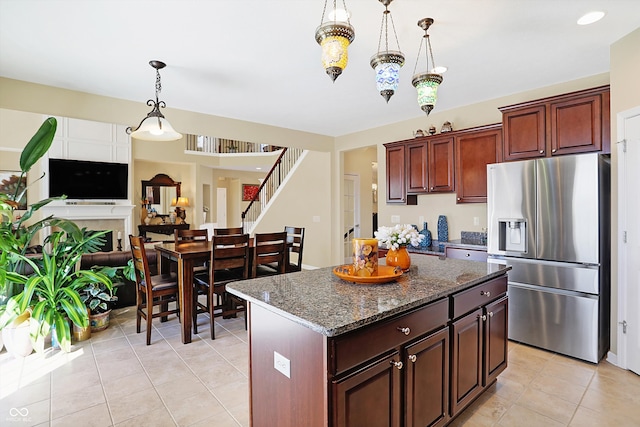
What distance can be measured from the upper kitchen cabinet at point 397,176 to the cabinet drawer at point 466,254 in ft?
3.57

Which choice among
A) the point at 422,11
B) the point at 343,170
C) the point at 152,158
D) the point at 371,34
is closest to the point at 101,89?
the point at 371,34

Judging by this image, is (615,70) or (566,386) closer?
(566,386)

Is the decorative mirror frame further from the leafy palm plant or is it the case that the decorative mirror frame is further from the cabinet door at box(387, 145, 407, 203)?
the cabinet door at box(387, 145, 407, 203)

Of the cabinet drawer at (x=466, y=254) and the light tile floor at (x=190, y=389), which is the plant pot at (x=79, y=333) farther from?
the cabinet drawer at (x=466, y=254)

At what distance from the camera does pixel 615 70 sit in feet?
9.18

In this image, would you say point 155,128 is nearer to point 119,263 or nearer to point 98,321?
point 119,263

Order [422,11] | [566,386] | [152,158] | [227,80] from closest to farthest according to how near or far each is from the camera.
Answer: [422,11], [566,386], [227,80], [152,158]

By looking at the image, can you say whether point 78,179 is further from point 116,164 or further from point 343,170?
point 343,170

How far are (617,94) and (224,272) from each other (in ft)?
13.5

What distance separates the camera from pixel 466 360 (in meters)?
2.01

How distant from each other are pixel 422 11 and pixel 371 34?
444mm

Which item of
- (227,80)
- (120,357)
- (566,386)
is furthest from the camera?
(227,80)

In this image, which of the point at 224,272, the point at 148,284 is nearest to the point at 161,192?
the point at 224,272

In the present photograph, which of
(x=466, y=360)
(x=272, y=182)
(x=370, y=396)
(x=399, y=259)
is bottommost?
(x=466, y=360)
